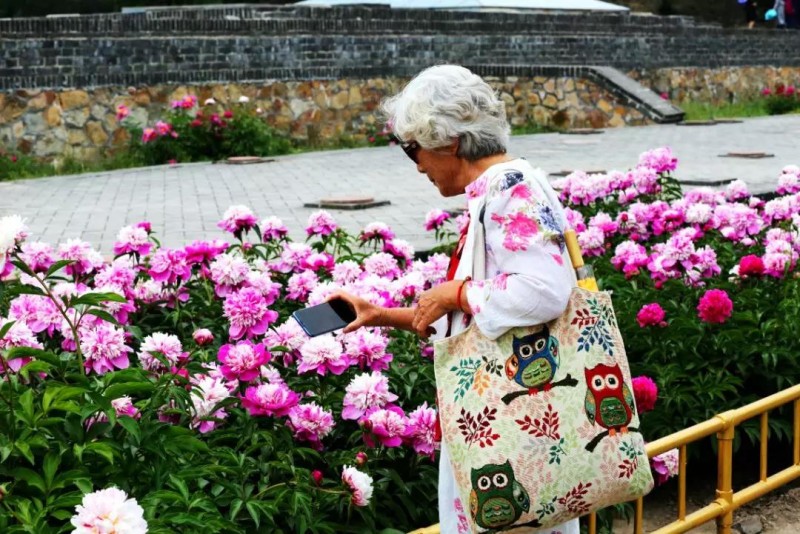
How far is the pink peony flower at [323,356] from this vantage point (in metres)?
3.69

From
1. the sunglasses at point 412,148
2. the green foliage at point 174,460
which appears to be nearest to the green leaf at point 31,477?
the green foliage at point 174,460

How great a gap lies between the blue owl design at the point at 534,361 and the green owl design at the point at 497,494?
0.18 m

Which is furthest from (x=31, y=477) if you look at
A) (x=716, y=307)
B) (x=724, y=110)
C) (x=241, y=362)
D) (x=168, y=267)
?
(x=724, y=110)

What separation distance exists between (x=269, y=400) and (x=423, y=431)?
46cm

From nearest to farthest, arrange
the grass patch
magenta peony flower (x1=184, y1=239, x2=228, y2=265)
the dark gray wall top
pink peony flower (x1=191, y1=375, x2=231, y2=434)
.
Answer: pink peony flower (x1=191, y1=375, x2=231, y2=434) < magenta peony flower (x1=184, y1=239, x2=228, y2=265) < the dark gray wall top < the grass patch

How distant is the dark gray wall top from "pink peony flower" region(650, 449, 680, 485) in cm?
1258

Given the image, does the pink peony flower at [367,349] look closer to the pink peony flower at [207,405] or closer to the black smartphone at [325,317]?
the pink peony flower at [207,405]

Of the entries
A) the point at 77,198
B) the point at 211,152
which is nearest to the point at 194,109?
the point at 211,152

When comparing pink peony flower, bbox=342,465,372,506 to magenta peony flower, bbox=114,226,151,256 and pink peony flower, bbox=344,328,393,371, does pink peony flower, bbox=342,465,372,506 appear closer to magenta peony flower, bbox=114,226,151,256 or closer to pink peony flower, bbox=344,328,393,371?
pink peony flower, bbox=344,328,393,371

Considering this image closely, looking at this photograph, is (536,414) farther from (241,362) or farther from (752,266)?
(752,266)

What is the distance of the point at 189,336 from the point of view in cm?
476

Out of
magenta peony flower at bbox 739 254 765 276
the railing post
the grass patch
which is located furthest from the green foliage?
the grass patch

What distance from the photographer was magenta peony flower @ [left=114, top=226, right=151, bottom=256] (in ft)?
16.4

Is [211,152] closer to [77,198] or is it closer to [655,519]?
[77,198]
